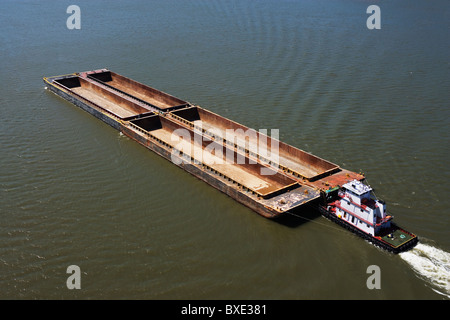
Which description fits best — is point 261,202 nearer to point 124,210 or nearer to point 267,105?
point 124,210

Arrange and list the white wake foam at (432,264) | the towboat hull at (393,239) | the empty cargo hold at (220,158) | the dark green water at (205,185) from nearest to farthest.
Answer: the white wake foam at (432,264), the dark green water at (205,185), the towboat hull at (393,239), the empty cargo hold at (220,158)

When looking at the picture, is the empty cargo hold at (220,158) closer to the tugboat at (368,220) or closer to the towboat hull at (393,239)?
the tugboat at (368,220)

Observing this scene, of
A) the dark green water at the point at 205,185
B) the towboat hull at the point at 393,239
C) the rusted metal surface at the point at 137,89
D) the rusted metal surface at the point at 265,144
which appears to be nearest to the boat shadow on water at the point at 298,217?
the dark green water at the point at 205,185

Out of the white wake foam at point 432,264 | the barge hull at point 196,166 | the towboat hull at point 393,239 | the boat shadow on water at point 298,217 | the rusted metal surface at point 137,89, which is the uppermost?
the rusted metal surface at point 137,89
